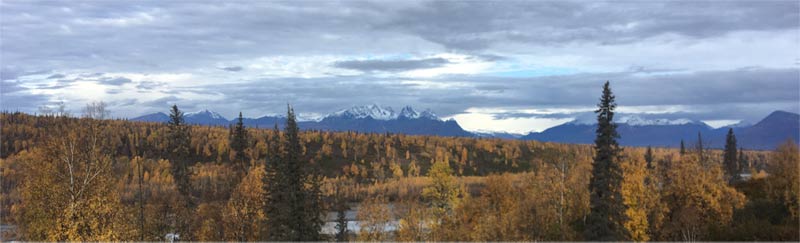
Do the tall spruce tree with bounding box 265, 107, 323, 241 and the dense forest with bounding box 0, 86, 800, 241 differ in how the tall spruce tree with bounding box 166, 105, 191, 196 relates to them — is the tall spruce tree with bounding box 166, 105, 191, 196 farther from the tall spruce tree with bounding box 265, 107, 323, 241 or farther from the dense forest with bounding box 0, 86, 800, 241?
the tall spruce tree with bounding box 265, 107, 323, 241

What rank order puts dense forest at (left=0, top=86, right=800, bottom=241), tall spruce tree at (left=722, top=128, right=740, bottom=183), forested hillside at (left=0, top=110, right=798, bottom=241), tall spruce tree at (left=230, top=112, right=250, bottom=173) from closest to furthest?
forested hillside at (left=0, top=110, right=798, bottom=241)
dense forest at (left=0, top=86, right=800, bottom=241)
tall spruce tree at (left=230, top=112, right=250, bottom=173)
tall spruce tree at (left=722, top=128, right=740, bottom=183)

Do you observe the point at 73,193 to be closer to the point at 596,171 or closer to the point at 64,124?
the point at 64,124

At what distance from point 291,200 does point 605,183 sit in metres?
27.5

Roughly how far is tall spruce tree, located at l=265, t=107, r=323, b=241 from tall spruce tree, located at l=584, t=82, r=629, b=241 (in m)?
24.9

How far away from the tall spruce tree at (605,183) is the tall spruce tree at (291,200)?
24919 mm

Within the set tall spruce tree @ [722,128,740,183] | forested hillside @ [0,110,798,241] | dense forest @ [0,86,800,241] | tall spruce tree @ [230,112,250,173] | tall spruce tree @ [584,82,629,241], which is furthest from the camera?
tall spruce tree @ [722,128,740,183]

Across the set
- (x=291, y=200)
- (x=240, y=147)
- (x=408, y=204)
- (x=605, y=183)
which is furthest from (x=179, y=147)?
(x=605, y=183)

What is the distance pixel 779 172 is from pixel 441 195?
4148 centimetres

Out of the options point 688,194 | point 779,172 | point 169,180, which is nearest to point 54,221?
point 688,194

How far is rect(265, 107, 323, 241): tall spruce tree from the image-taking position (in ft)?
162

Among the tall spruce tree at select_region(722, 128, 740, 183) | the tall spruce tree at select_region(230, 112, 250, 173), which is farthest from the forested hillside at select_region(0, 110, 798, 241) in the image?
the tall spruce tree at select_region(722, 128, 740, 183)

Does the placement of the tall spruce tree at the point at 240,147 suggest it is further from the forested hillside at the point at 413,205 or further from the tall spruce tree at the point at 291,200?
the tall spruce tree at the point at 291,200

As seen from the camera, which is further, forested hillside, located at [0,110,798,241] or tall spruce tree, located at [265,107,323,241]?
tall spruce tree, located at [265,107,323,241]

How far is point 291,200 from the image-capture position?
49406 millimetres
